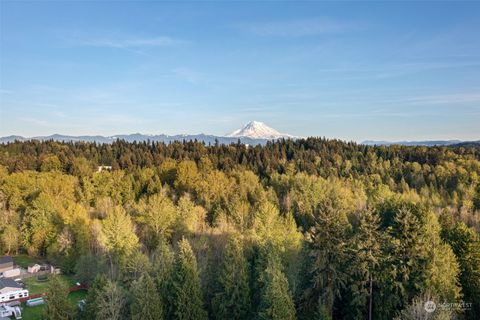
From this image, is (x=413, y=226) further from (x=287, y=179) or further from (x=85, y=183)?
(x=85, y=183)

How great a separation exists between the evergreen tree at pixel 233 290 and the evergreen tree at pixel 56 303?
8.86 m

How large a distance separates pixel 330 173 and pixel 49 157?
192ft

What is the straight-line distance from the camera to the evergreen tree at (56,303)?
2027 centimetres

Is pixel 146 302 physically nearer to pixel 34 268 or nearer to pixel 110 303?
pixel 110 303

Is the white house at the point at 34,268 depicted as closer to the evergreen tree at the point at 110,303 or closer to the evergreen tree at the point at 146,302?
the evergreen tree at the point at 110,303

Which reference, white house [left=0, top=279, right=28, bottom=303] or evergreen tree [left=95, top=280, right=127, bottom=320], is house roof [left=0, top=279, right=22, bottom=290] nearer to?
white house [left=0, top=279, right=28, bottom=303]

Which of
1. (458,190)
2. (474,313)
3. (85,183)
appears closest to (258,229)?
(474,313)

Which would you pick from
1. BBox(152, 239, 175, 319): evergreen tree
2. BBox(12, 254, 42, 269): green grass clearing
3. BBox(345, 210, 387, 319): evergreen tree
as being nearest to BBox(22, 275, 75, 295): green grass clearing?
BBox(12, 254, 42, 269): green grass clearing

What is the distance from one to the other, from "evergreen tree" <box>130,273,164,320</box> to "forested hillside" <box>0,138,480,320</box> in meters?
0.08

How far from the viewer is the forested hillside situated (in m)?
21.8

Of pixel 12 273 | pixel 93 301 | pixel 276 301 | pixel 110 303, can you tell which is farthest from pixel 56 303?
pixel 12 273

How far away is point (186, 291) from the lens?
73.0 ft

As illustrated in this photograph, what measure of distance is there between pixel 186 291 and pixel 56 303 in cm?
741

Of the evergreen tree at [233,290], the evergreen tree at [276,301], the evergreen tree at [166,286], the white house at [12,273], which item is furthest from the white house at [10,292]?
the evergreen tree at [276,301]
